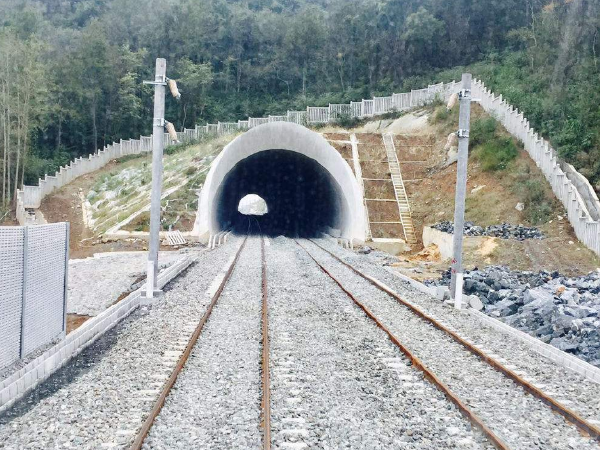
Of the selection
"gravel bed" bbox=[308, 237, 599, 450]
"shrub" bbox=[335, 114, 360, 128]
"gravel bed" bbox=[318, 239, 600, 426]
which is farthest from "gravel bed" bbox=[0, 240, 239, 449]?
"shrub" bbox=[335, 114, 360, 128]

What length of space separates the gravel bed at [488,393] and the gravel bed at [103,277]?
6.57m

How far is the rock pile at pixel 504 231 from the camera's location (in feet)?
68.9

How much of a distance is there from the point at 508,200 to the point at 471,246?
6.76 meters

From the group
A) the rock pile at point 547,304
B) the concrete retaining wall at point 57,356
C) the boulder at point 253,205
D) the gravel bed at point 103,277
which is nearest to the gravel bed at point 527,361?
the rock pile at point 547,304

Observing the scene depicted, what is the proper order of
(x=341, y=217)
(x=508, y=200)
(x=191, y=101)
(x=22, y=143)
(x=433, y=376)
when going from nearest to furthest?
(x=433, y=376)
(x=508, y=200)
(x=341, y=217)
(x=22, y=143)
(x=191, y=101)

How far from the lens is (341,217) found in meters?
29.3

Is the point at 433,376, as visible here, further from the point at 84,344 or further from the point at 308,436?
the point at 84,344

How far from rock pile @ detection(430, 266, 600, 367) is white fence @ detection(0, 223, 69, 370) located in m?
7.10

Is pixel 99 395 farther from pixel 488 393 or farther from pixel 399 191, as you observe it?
pixel 399 191

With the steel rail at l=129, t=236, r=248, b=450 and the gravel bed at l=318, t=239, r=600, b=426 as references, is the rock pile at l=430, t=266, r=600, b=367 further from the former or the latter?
the steel rail at l=129, t=236, r=248, b=450

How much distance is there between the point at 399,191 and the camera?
99.2 feet

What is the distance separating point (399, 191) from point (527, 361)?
2220 centimetres

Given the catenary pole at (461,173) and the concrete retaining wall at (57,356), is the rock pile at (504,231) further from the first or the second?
the concrete retaining wall at (57,356)

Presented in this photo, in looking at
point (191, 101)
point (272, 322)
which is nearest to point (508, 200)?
point (272, 322)
